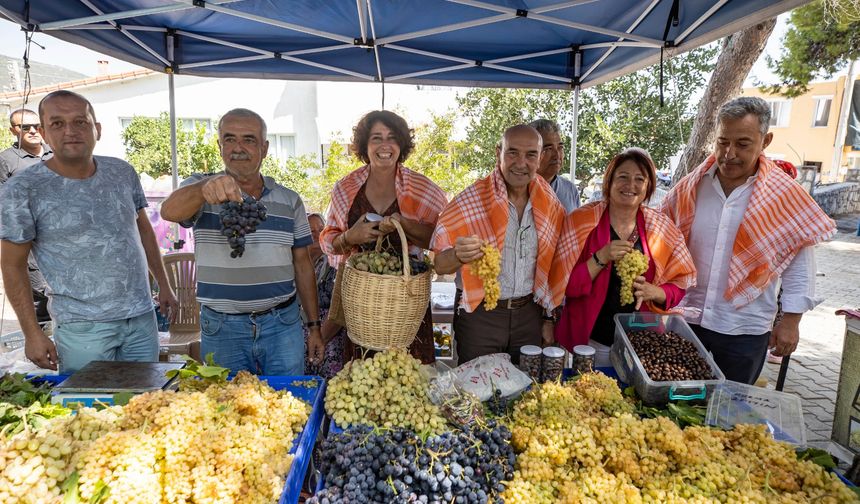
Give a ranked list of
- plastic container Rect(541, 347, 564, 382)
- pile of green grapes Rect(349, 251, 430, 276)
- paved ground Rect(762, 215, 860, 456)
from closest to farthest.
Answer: plastic container Rect(541, 347, 564, 382) < pile of green grapes Rect(349, 251, 430, 276) < paved ground Rect(762, 215, 860, 456)

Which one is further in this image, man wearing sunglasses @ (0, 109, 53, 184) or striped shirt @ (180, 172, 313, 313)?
man wearing sunglasses @ (0, 109, 53, 184)

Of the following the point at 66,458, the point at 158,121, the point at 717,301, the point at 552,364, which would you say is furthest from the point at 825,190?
the point at 158,121

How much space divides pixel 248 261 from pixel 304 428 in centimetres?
114

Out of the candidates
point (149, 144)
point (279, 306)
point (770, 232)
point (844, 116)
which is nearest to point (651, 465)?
point (770, 232)

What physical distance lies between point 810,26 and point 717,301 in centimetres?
849

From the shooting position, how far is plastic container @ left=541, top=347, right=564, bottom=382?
210cm

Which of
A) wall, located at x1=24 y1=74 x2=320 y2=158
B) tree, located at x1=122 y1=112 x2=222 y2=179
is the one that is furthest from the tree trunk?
tree, located at x1=122 y1=112 x2=222 y2=179

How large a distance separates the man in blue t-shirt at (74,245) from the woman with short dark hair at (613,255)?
2621 mm

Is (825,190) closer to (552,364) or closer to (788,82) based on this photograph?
(788,82)

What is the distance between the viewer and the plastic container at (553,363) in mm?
2104

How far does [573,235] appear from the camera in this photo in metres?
2.68

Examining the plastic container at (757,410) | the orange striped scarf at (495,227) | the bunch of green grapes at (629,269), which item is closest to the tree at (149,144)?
the orange striped scarf at (495,227)

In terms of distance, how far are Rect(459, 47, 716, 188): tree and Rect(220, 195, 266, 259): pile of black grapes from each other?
29.5 feet

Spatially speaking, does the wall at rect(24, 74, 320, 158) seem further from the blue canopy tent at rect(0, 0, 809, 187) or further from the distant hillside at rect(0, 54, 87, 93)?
the blue canopy tent at rect(0, 0, 809, 187)
